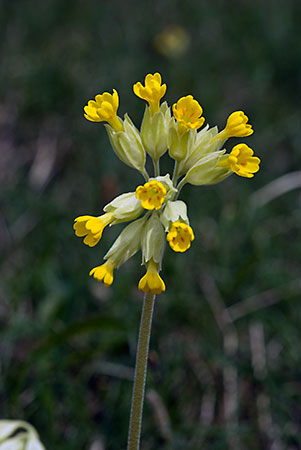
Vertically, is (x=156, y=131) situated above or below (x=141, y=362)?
above

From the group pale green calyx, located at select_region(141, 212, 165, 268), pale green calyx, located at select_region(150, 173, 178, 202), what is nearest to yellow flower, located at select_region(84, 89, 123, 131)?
pale green calyx, located at select_region(150, 173, 178, 202)

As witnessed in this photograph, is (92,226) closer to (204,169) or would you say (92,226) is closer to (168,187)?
(168,187)

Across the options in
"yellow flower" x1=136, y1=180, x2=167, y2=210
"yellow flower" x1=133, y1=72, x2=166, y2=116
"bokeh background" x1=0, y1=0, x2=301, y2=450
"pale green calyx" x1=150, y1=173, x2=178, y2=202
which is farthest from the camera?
"bokeh background" x1=0, y1=0, x2=301, y2=450

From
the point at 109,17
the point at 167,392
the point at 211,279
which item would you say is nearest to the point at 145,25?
the point at 109,17

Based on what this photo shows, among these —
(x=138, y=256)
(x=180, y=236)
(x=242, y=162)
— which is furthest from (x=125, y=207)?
(x=138, y=256)

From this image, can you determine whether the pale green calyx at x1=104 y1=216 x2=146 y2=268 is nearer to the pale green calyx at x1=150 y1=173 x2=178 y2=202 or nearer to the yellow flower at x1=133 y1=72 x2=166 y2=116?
the pale green calyx at x1=150 y1=173 x2=178 y2=202

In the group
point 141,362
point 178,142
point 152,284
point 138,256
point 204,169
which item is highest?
point 178,142

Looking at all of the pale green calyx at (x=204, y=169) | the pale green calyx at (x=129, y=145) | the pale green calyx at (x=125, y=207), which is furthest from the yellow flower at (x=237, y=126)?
the pale green calyx at (x=125, y=207)
